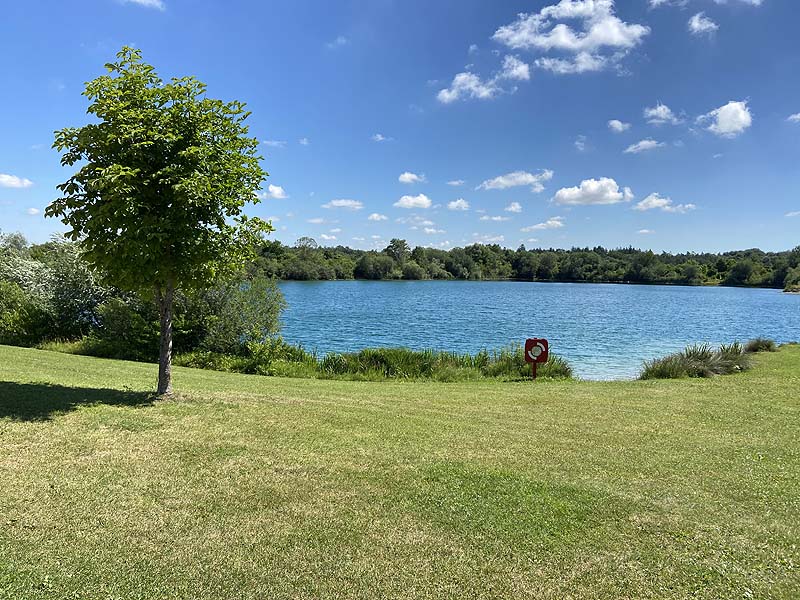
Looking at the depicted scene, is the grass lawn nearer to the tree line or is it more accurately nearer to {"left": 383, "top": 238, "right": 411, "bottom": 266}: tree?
the tree line

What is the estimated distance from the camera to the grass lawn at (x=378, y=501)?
3.78 metres

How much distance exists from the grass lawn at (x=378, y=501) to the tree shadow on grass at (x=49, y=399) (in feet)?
0.16

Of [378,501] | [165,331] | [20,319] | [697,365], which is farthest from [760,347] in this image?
[20,319]

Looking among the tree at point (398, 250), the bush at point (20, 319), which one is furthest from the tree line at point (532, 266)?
the bush at point (20, 319)

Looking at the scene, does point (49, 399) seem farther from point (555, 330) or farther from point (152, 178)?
point (555, 330)

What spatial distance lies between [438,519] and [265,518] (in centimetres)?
159

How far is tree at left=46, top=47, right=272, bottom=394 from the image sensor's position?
708 cm

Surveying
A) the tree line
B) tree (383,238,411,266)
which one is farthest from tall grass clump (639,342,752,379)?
tree (383,238,411,266)

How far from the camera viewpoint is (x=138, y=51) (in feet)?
24.7

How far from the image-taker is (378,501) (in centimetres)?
500

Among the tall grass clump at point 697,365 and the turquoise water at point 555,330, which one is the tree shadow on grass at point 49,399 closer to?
the tall grass clump at point 697,365

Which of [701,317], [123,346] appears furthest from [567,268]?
[123,346]

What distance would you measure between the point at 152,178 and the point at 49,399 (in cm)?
365

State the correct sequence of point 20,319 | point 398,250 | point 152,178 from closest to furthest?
point 152,178
point 20,319
point 398,250
